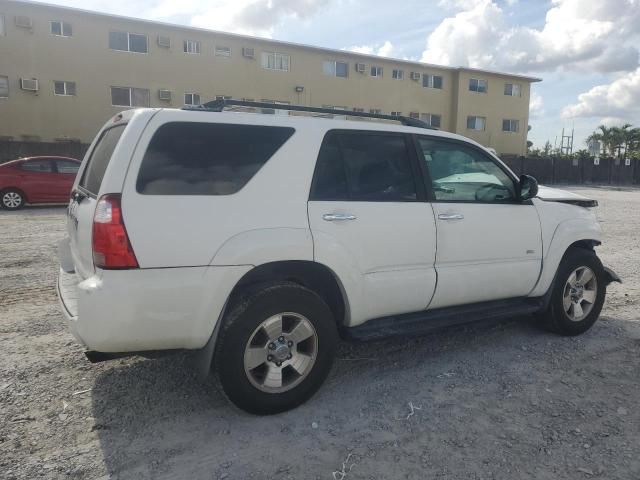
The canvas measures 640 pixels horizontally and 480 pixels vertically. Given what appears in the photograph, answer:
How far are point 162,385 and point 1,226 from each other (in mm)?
8834

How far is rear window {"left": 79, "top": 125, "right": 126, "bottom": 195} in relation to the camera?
3.11m

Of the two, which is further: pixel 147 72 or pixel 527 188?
pixel 147 72

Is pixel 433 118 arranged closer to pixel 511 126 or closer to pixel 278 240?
pixel 511 126

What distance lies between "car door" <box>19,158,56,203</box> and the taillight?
42.1 ft

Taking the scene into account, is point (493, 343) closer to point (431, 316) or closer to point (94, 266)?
point (431, 316)

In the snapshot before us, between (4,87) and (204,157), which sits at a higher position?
(4,87)

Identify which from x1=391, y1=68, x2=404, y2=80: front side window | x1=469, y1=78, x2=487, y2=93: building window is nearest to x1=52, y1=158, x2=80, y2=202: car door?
x1=391, y1=68, x2=404, y2=80: front side window

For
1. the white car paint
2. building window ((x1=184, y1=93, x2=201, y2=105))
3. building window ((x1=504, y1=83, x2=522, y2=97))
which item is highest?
building window ((x1=504, y1=83, x2=522, y2=97))

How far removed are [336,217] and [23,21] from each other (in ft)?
86.8

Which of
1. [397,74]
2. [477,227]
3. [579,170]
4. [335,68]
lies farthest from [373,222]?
[579,170]

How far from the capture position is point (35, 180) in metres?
13.7

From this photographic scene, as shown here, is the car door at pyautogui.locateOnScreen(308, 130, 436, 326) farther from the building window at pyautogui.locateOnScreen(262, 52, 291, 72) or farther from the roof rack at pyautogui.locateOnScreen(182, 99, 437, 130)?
the building window at pyautogui.locateOnScreen(262, 52, 291, 72)

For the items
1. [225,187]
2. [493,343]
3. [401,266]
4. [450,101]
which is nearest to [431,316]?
[401,266]

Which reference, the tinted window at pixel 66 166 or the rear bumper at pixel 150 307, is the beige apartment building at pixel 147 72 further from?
the rear bumper at pixel 150 307
